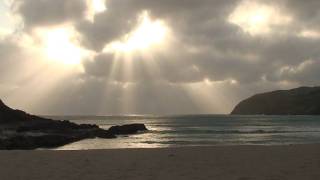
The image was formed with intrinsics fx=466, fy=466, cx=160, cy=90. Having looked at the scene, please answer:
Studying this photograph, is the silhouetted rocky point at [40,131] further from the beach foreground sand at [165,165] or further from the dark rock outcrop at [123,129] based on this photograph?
the beach foreground sand at [165,165]

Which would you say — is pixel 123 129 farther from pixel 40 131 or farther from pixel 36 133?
pixel 36 133

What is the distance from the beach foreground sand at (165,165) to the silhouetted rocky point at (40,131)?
27645mm

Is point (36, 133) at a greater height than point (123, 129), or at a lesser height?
lesser

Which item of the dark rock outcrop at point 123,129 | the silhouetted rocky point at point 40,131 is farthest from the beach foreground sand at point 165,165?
the dark rock outcrop at point 123,129

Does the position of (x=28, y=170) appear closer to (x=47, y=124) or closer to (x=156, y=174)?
(x=156, y=174)

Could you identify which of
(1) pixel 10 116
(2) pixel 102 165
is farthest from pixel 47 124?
(2) pixel 102 165

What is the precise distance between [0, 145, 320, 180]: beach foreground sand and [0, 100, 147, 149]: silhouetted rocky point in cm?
2765

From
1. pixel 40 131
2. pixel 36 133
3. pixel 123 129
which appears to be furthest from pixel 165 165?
pixel 123 129

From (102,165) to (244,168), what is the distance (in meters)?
6.38

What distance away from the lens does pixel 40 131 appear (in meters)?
84.6

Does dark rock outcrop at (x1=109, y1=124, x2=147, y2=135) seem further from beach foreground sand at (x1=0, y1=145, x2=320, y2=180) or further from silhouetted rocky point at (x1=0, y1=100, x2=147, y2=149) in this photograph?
beach foreground sand at (x1=0, y1=145, x2=320, y2=180)

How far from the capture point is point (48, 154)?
2661 cm

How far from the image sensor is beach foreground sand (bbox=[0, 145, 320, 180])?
17734 millimetres

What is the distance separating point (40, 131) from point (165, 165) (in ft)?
221
